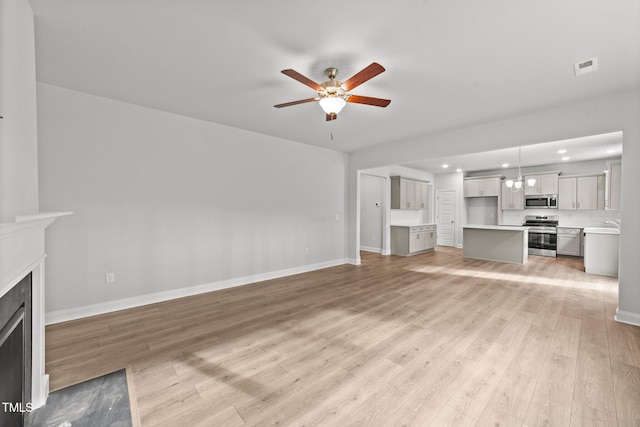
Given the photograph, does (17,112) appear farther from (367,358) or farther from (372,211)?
(372,211)

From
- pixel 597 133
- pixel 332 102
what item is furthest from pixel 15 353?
pixel 597 133

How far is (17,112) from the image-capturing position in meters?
1.53

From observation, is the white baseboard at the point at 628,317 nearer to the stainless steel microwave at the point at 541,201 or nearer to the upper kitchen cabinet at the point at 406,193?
the upper kitchen cabinet at the point at 406,193

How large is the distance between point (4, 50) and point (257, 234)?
365cm

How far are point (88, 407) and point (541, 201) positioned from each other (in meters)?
10.1

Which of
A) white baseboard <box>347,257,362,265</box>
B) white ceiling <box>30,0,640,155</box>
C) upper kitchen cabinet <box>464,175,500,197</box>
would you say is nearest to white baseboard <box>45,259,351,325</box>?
white baseboard <box>347,257,362,265</box>

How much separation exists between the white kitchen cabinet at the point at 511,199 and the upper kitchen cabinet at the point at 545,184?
0.26 meters

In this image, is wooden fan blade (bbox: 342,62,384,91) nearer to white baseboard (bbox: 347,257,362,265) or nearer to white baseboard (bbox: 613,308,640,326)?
white baseboard (bbox: 613,308,640,326)

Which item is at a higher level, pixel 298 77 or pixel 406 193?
pixel 298 77

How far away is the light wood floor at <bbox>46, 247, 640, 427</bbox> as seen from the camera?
5.58ft

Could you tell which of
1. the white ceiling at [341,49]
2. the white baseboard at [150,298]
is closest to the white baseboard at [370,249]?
the white baseboard at [150,298]

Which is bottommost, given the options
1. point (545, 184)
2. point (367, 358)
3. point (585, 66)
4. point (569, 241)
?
point (367, 358)

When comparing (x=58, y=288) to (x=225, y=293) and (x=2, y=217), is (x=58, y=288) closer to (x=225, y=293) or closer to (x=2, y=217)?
(x=225, y=293)

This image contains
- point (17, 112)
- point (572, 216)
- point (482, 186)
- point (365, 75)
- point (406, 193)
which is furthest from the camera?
point (482, 186)
